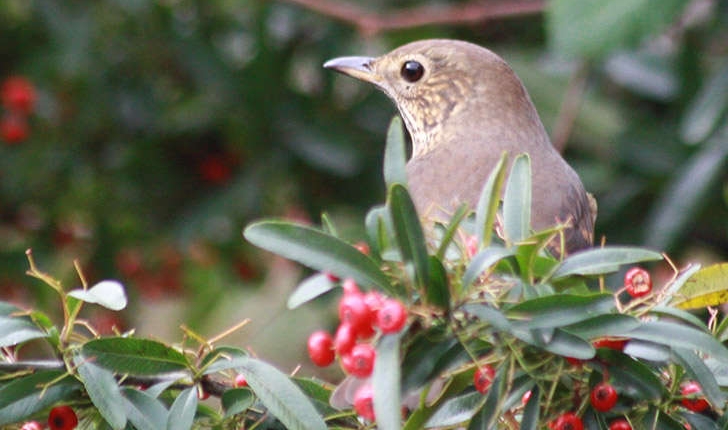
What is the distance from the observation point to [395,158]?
207 cm

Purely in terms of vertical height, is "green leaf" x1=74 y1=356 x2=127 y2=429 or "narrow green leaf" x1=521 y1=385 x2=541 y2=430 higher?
"green leaf" x1=74 y1=356 x2=127 y2=429

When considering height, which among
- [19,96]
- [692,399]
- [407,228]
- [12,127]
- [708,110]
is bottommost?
[708,110]

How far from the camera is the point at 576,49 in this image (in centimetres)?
490

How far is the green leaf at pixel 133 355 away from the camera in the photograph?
6.87ft

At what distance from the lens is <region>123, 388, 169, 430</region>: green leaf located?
2090 millimetres

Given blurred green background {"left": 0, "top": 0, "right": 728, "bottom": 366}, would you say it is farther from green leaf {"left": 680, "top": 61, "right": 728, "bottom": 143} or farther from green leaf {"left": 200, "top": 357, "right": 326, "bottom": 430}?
green leaf {"left": 200, "top": 357, "right": 326, "bottom": 430}

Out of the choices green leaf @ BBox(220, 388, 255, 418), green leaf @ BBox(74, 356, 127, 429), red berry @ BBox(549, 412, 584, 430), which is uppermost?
green leaf @ BBox(74, 356, 127, 429)

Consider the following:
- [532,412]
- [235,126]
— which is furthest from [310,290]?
[235,126]

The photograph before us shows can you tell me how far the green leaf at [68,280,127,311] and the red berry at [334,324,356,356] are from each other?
343 millimetres

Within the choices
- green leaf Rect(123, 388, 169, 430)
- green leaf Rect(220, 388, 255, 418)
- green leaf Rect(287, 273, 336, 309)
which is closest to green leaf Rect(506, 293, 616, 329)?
green leaf Rect(287, 273, 336, 309)

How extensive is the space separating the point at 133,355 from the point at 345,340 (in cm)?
35

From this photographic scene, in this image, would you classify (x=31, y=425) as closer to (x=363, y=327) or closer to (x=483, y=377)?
(x=363, y=327)

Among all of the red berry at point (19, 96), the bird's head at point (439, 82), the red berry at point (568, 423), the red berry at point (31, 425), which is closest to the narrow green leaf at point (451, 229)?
the red berry at point (568, 423)

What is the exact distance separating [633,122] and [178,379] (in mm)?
3910
